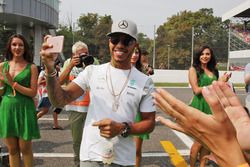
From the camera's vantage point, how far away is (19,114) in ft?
13.3

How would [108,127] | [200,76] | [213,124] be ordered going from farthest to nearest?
1. [200,76]
2. [108,127]
3. [213,124]

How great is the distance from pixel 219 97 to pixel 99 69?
5.26 feet

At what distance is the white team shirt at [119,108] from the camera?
8.41 feet

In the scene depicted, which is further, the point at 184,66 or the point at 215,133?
the point at 184,66

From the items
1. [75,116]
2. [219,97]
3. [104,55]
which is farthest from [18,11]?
[219,97]

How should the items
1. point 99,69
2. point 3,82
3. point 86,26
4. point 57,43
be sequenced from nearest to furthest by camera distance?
point 57,43
point 99,69
point 3,82
point 86,26

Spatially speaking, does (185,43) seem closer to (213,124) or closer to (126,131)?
(126,131)

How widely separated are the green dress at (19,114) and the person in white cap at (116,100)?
1521 millimetres

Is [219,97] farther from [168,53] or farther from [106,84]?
[168,53]

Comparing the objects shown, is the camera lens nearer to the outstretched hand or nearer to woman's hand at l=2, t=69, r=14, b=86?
woman's hand at l=2, t=69, r=14, b=86

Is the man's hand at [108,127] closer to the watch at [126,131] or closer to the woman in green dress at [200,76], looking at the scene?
the watch at [126,131]

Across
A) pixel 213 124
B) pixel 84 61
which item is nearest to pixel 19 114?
pixel 84 61

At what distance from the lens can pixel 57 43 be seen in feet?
7.75

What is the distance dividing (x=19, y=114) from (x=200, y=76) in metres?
2.33
